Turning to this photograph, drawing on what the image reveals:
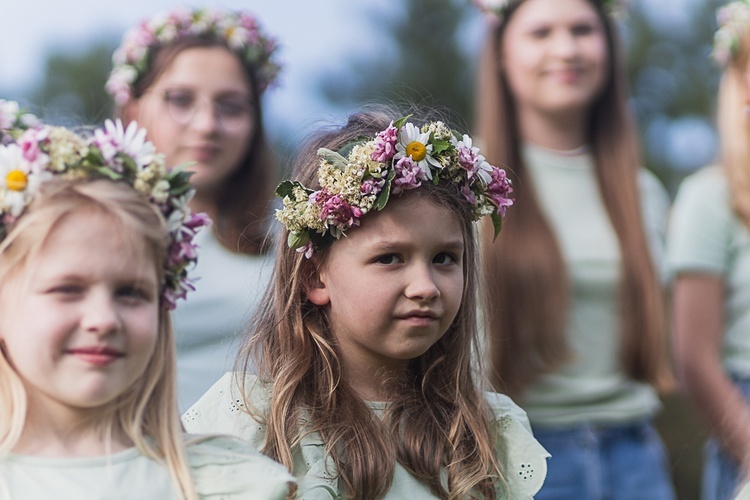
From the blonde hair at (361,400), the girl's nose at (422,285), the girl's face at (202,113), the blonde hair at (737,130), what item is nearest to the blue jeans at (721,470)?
the blonde hair at (737,130)

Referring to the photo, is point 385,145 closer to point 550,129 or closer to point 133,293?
point 133,293

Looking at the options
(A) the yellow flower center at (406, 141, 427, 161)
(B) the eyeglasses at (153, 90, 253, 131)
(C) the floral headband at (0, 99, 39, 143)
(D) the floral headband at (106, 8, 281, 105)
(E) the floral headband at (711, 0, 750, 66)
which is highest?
(D) the floral headband at (106, 8, 281, 105)

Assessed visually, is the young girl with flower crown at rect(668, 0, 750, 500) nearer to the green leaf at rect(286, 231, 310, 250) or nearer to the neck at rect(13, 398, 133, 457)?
the green leaf at rect(286, 231, 310, 250)

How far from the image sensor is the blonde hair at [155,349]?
10.3 feet

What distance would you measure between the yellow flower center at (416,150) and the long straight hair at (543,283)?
1.32 meters

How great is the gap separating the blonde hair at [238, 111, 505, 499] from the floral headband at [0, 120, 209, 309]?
2.35 feet

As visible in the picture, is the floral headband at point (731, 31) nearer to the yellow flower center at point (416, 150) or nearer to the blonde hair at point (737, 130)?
the blonde hair at point (737, 130)

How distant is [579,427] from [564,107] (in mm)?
1473

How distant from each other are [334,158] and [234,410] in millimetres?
848

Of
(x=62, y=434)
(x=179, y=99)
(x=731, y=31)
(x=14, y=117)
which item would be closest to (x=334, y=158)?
(x=14, y=117)

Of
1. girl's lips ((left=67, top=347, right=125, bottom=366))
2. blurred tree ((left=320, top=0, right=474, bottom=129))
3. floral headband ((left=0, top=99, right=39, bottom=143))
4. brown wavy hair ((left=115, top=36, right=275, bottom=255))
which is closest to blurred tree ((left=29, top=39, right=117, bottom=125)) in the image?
blurred tree ((left=320, top=0, right=474, bottom=129))

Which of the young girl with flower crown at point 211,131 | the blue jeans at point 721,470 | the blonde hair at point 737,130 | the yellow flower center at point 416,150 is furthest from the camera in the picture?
the blonde hair at point 737,130

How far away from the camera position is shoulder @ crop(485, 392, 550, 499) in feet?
13.3

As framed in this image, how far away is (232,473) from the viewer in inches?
129
